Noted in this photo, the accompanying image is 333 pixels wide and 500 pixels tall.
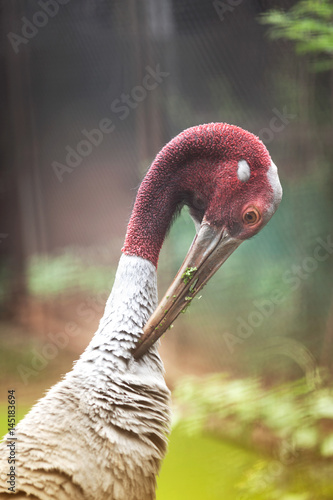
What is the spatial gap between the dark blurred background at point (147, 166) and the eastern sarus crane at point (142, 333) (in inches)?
8.7

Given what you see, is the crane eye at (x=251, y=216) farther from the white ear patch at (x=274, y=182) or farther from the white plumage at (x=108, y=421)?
the white plumage at (x=108, y=421)

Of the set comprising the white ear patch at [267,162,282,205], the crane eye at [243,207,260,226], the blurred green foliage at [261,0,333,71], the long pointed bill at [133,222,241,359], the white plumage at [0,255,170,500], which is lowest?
the white plumage at [0,255,170,500]

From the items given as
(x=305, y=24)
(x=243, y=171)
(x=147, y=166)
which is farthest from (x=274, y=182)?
(x=305, y=24)

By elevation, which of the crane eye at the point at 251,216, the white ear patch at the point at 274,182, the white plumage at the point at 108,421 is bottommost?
the white plumage at the point at 108,421

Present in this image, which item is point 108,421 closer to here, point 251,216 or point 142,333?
point 142,333

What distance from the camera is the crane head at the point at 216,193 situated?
1.40 metres

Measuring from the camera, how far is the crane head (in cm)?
140

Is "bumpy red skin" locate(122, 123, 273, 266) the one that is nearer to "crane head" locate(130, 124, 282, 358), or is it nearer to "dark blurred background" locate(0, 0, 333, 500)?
"crane head" locate(130, 124, 282, 358)

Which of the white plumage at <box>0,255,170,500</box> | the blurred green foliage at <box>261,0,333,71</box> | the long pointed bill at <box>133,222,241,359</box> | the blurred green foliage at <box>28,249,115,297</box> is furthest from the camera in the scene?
the blurred green foliage at <box>28,249,115,297</box>

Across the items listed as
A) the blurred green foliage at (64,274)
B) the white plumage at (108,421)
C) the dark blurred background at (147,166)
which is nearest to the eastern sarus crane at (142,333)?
the white plumage at (108,421)

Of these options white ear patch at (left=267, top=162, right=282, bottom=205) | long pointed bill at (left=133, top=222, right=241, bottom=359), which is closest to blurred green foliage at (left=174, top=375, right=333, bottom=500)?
long pointed bill at (left=133, top=222, right=241, bottom=359)

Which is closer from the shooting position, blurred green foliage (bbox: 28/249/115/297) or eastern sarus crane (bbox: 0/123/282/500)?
eastern sarus crane (bbox: 0/123/282/500)

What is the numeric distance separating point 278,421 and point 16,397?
1.01m

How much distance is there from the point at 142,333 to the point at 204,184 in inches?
18.5
